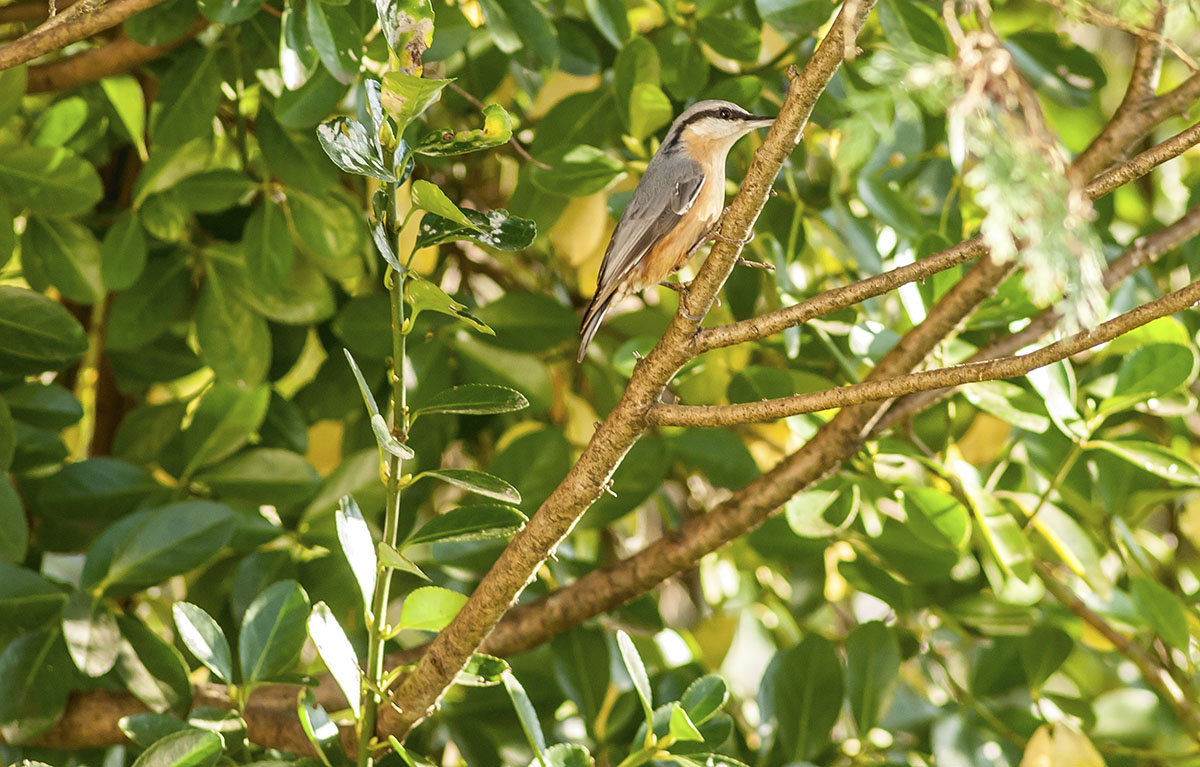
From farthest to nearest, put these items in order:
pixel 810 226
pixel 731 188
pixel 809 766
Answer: pixel 731 188 → pixel 810 226 → pixel 809 766

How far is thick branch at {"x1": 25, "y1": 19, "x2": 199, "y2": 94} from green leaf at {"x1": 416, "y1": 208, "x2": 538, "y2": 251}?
2.01ft

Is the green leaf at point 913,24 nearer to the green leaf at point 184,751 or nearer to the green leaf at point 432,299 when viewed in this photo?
the green leaf at point 432,299

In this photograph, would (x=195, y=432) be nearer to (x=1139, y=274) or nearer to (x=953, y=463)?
(x=953, y=463)

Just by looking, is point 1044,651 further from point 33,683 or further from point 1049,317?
point 33,683

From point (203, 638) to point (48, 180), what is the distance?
60 cm

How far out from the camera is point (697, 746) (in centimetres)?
99

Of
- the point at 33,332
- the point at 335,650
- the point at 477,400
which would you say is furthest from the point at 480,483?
the point at 33,332

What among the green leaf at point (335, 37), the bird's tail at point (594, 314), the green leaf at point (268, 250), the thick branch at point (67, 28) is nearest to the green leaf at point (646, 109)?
the bird's tail at point (594, 314)

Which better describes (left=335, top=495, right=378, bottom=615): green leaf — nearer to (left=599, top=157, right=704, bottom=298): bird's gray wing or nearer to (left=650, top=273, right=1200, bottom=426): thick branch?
(left=650, top=273, right=1200, bottom=426): thick branch

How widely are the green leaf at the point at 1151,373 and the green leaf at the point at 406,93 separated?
0.86m

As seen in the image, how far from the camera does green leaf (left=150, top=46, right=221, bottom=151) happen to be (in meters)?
1.24

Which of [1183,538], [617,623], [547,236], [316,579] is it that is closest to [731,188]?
[547,236]

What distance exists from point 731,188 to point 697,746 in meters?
0.85

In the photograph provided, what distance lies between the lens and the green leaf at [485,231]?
83 cm
